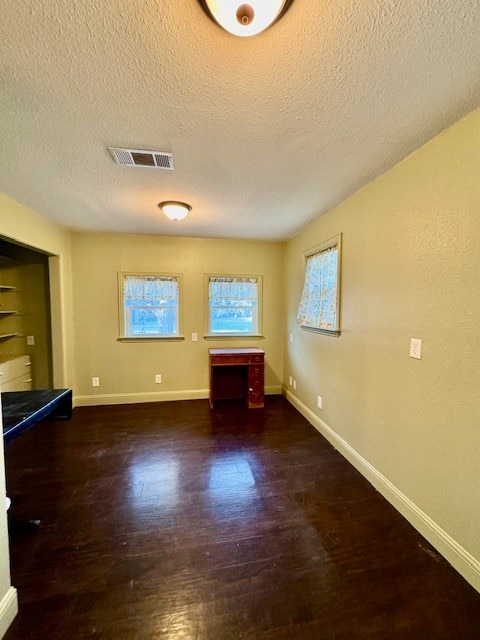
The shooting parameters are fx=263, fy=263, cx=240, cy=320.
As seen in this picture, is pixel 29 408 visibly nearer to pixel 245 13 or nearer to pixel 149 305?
pixel 149 305

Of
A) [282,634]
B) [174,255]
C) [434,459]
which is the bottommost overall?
[282,634]

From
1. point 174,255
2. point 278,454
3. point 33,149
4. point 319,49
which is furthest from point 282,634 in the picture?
point 174,255

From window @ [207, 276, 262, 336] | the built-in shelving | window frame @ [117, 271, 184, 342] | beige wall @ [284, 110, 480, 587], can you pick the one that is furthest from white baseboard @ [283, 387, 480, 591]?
the built-in shelving

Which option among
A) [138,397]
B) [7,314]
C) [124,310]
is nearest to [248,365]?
[138,397]

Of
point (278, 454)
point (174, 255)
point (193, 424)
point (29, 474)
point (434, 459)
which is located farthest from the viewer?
point (174, 255)

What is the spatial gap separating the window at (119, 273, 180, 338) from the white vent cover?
7.05ft

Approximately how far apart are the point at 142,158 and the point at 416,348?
228cm

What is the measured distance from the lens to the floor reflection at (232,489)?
1.89 meters

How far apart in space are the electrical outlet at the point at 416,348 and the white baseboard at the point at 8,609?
255cm

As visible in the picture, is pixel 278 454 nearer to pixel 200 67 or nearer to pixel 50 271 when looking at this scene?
pixel 200 67

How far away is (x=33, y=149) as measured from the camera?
1717mm

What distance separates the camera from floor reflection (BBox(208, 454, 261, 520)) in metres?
1.89

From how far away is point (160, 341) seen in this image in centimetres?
399

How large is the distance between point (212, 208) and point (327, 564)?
2965 mm
